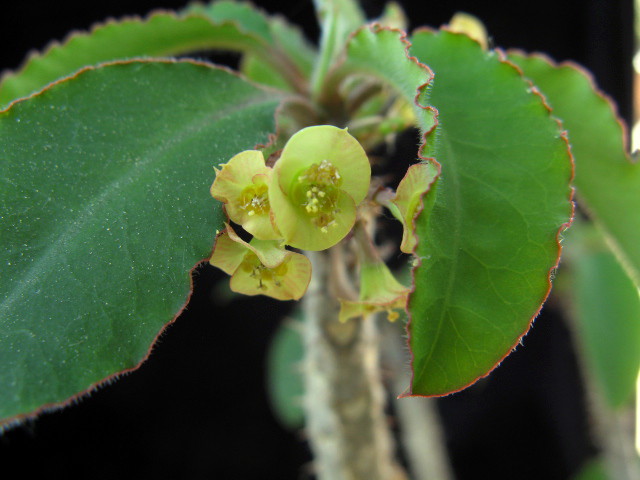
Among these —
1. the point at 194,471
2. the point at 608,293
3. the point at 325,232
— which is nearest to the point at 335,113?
the point at 325,232

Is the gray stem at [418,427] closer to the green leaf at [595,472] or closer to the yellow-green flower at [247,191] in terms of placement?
the green leaf at [595,472]

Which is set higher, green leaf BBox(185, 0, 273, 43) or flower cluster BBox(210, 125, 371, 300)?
flower cluster BBox(210, 125, 371, 300)

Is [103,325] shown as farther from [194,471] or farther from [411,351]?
[194,471]

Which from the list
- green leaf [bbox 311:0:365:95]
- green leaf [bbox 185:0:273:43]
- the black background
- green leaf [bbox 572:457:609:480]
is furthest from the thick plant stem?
green leaf [bbox 572:457:609:480]

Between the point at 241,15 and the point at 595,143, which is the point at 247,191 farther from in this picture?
→ the point at 241,15

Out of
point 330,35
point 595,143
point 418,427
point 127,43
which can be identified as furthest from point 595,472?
point 127,43

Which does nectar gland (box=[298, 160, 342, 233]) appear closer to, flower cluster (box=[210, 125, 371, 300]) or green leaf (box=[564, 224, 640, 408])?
flower cluster (box=[210, 125, 371, 300])

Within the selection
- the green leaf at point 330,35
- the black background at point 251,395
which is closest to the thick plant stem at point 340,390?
the green leaf at point 330,35
